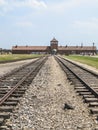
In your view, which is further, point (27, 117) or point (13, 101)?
point (13, 101)

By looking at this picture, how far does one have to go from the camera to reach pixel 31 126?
340 inches

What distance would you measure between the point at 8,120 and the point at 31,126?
85 centimetres

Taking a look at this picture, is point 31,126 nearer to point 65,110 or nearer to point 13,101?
point 65,110

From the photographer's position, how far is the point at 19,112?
34.0 feet

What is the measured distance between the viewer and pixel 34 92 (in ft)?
50.0

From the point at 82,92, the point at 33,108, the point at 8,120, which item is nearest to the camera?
the point at 8,120

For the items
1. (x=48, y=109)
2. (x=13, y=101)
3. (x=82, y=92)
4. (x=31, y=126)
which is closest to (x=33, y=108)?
(x=48, y=109)

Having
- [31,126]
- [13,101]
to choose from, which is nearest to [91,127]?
[31,126]

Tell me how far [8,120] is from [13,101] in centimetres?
299

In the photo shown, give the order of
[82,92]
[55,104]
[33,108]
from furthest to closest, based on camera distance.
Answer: [82,92], [55,104], [33,108]

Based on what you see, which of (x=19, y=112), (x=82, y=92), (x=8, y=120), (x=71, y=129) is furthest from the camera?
(x=82, y=92)

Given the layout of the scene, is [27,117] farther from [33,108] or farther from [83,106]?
[83,106]

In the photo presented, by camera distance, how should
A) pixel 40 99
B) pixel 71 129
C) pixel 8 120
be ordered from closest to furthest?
pixel 71 129, pixel 8 120, pixel 40 99

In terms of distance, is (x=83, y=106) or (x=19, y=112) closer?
(x=19, y=112)
